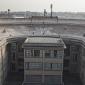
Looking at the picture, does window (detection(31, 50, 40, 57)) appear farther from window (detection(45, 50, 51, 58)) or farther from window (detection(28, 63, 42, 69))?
window (detection(28, 63, 42, 69))

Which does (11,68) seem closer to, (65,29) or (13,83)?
(13,83)

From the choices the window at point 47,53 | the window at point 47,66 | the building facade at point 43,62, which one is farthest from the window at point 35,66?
the window at point 47,53

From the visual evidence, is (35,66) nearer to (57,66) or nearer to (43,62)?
(43,62)

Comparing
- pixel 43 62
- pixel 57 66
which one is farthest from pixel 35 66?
pixel 57 66

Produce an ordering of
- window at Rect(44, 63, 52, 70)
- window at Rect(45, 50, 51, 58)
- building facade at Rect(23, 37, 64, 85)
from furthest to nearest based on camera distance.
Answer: window at Rect(44, 63, 52, 70)
window at Rect(45, 50, 51, 58)
building facade at Rect(23, 37, 64, 85)

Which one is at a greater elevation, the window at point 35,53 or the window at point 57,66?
the window at point 35,53

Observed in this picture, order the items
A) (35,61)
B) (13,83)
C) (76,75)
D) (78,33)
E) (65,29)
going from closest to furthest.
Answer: (35,61) → (13,83) → (76,75) → (78,33) → (65,29)

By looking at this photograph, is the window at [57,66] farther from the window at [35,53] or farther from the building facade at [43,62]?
the window at [35,53]

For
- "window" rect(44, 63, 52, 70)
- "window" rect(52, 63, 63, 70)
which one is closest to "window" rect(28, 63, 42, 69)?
"window" rect(44, 63, 52, 70)

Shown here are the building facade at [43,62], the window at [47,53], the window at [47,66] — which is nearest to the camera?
the building facade at [43,62]

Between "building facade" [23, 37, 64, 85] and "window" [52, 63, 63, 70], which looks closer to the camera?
"building facade" [23, 37, 64, 85]

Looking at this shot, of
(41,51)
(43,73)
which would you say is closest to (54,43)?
(41,51)
